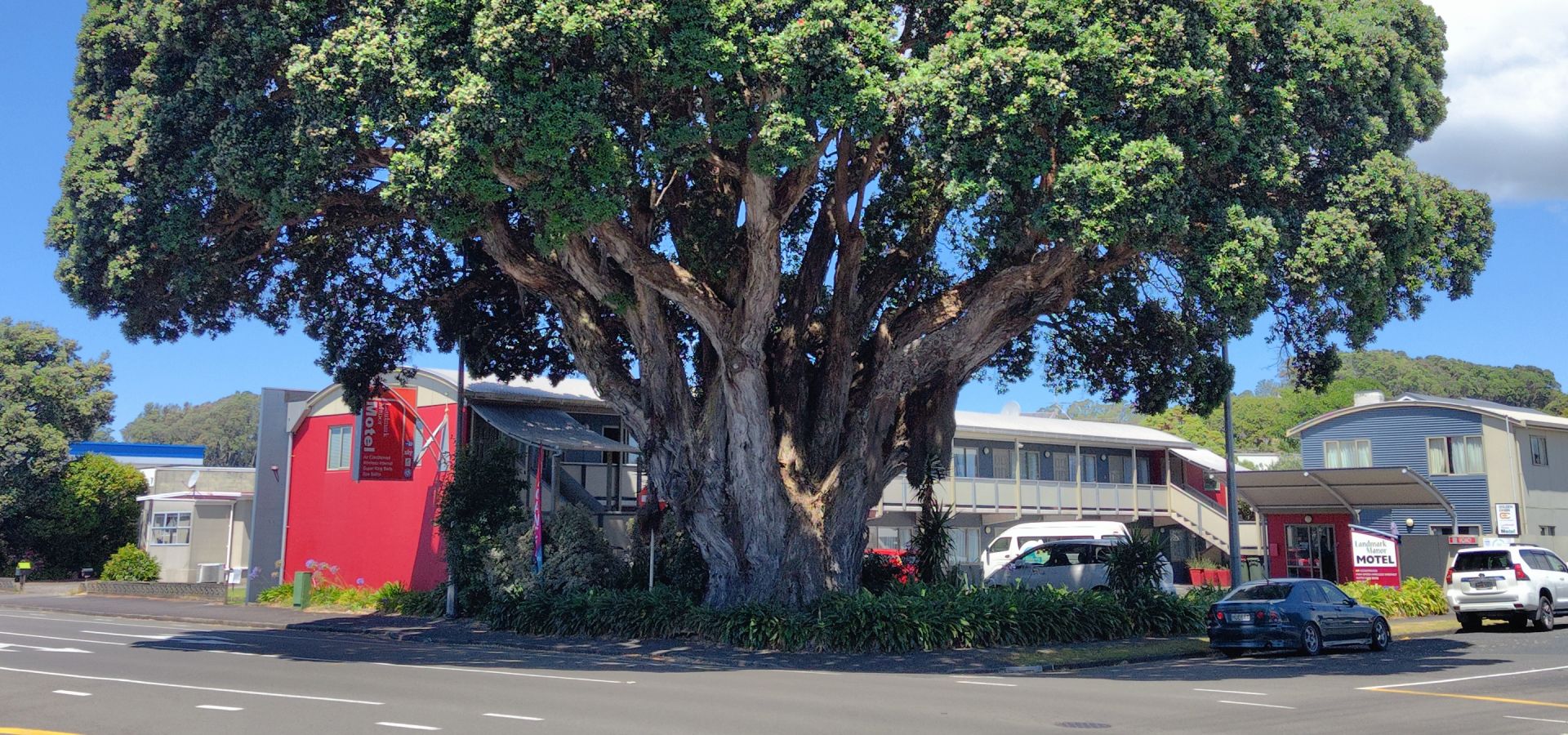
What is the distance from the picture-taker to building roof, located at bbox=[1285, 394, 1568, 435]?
38062 millimetres

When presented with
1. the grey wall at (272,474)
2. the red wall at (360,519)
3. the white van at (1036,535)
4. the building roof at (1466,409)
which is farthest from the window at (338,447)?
the building roof at (1466,409)

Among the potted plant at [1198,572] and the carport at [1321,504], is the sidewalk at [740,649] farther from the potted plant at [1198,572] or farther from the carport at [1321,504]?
the potted plant at [1198,572]

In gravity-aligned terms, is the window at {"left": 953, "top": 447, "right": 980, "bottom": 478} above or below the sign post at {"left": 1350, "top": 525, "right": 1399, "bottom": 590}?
above

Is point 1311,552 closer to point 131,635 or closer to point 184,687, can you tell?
point 131,635

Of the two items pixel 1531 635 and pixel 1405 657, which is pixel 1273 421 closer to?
pixel 1531 635

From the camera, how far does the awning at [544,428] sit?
26062 mm

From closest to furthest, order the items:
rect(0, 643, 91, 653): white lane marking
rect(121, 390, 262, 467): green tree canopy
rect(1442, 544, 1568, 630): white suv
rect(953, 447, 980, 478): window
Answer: rect(0, 643, 91, 653): white lane marking → rect(1442, 544, 1568, 630): white suv → rect(953, 447, 980, 478): window → rect(121, 390, 262, 467): green tree canopy

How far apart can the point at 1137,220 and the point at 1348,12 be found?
5.60 metres

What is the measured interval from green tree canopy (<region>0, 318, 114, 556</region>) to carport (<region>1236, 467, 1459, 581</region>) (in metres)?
40.4

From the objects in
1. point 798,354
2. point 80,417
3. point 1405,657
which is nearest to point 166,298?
point 798,354

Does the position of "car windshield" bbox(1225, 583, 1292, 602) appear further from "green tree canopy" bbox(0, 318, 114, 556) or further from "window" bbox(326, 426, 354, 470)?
"green tree canopy" bbox(0, 318, 114, 556)

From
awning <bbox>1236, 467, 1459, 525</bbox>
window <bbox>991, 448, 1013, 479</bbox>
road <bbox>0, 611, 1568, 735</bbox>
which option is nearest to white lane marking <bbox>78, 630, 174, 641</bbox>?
road <bbox>0, 611, 1568, 735</bbox>

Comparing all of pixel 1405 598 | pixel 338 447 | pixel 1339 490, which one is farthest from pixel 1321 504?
pixel 338 447

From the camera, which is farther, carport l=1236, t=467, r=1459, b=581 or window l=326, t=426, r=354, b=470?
window l=326, t=426, r=354, b=470
